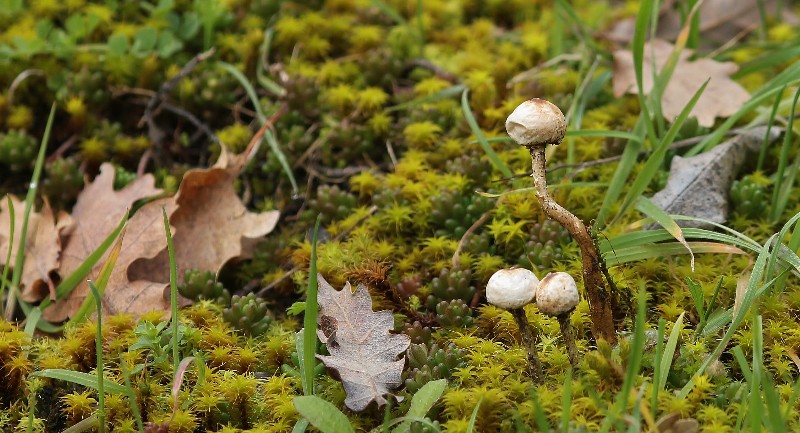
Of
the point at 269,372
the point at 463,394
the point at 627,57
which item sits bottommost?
the point at 269,372

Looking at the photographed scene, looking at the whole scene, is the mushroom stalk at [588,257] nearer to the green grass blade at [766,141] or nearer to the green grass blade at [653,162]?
the green grass blade at [653,162]

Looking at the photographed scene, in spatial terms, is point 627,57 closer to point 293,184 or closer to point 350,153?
point 350,153

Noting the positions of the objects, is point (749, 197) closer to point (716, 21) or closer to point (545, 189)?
point (545, 189)

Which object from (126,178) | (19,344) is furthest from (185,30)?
(19,344)

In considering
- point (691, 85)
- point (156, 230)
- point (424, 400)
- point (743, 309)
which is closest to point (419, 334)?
point (424, 400)

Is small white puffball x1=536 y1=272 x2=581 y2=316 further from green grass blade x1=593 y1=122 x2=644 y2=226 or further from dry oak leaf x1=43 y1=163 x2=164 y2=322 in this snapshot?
dry oak leaf x1=43 y1=163 x2=164 y2=322
